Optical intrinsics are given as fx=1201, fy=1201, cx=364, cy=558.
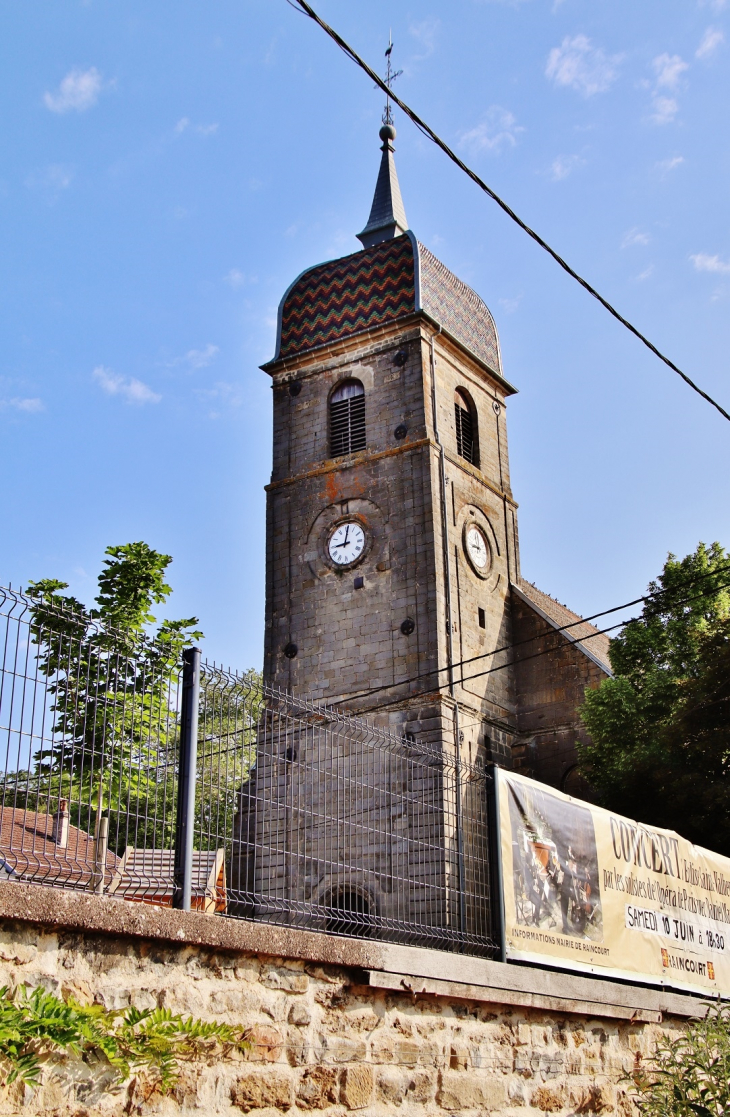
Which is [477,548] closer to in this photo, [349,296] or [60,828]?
[349,296]

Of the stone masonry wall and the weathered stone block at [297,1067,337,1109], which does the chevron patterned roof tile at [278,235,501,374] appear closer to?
the stone masonry wall

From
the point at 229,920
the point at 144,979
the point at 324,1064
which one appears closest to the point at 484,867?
the point at 324,1064

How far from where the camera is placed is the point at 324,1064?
21.0 ft

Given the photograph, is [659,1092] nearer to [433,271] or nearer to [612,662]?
[612,662]

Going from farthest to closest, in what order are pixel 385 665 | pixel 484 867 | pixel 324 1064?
pixel 385 665 → pixel 484 867 → pixel 324 1064

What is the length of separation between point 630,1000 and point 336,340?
845 inches

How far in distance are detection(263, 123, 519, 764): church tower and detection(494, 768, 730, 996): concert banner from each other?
506 inches

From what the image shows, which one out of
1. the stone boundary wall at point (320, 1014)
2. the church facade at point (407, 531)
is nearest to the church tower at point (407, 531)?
the church facade at point (407, 531)

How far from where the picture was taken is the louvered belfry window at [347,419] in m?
28.1

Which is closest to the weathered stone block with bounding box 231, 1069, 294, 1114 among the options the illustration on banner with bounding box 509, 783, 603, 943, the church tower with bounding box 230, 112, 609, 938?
the illustration on banner with bounding box 509, 783, 603, 943

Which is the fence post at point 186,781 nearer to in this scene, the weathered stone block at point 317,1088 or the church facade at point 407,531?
the weathered stone block at point 317,1088

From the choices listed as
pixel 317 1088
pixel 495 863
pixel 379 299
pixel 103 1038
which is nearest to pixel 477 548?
pixel 379 299

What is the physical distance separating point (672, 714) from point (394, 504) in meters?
7.65

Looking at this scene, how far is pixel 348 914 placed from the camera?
7332mm
